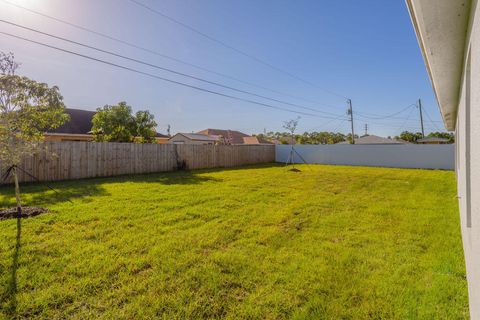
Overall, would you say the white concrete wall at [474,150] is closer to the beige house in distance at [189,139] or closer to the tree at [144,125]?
the tree at [144,125]

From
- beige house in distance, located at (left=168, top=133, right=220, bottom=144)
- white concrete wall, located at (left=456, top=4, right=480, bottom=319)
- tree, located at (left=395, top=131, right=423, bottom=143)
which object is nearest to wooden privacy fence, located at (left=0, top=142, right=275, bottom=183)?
white concrete wall, located at (left=456, top=4, right=480, bottom=319)

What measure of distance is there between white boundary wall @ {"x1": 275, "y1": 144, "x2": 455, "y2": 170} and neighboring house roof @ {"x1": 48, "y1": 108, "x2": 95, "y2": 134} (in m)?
15.5

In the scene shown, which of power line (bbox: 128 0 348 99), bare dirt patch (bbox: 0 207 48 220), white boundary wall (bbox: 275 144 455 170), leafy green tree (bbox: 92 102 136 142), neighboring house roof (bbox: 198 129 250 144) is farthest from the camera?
neighboring house roof (bbox: 198 129 250 144)

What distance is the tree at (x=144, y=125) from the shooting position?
43.4ft

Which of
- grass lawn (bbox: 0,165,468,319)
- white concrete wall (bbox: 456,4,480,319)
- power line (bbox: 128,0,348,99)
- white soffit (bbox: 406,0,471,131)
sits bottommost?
grass lawn (bbox: 0,165,468,319)

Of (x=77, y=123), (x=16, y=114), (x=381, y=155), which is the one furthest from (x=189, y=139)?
(x=16, y=114)

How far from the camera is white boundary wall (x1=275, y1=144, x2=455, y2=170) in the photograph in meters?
13.0

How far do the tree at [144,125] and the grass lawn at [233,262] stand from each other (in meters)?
8.90

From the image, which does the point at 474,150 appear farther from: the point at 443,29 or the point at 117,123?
the point at 117,123

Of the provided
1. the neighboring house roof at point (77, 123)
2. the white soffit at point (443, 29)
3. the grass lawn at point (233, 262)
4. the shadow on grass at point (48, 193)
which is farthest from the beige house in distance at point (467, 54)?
the neighboring house roof at point (77, 123)

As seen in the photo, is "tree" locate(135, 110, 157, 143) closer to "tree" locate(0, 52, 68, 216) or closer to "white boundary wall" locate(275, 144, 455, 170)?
"tree" locate(0, 52, 68, 216)

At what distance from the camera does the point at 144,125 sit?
13.5 metres

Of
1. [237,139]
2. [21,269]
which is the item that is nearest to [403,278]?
[21,269]

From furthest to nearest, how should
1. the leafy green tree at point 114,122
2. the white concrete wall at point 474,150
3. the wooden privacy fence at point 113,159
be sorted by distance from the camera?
the leafy green tree at point 114,122, the wooden privacy fence at point 113,159, the white concrete wall at point 474,150
